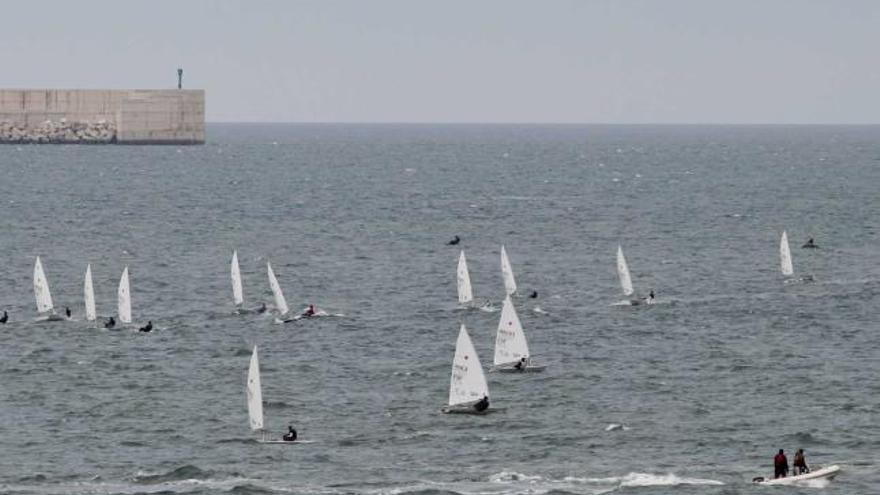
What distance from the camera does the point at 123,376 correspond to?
9481 cm

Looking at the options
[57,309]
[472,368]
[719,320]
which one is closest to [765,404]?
[472,368]

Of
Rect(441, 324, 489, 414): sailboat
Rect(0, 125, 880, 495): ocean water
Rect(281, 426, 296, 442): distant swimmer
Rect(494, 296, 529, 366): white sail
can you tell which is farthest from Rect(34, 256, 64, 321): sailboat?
Rect(281, 426, 296, 442): distant swimmer

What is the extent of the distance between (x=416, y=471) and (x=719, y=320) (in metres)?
46.2

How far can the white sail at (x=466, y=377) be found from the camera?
85.0 meters

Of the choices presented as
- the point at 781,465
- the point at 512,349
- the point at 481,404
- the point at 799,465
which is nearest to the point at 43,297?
the point at 512,349

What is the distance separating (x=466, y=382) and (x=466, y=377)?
23 cm

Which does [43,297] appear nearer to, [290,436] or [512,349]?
[512,349]

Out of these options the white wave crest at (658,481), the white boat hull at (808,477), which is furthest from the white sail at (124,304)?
the white boat hull at (808,477)

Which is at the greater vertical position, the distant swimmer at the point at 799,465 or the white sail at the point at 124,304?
the distant swimmer at the point at 799,465

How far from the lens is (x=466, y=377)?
3351 inches

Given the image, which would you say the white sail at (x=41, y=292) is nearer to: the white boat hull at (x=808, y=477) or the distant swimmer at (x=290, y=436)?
the distant swimmer at (x=290, y=436)

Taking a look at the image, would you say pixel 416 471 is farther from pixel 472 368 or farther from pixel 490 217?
pixel 490 217

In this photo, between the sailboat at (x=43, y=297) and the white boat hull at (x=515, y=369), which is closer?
the white boat hull at (x=515, y=369)

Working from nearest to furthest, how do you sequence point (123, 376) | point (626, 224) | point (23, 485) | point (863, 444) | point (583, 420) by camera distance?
point (23, 485) < point (863, 444) < point (583, 420) < point (123, 376) < point (626, 224)
